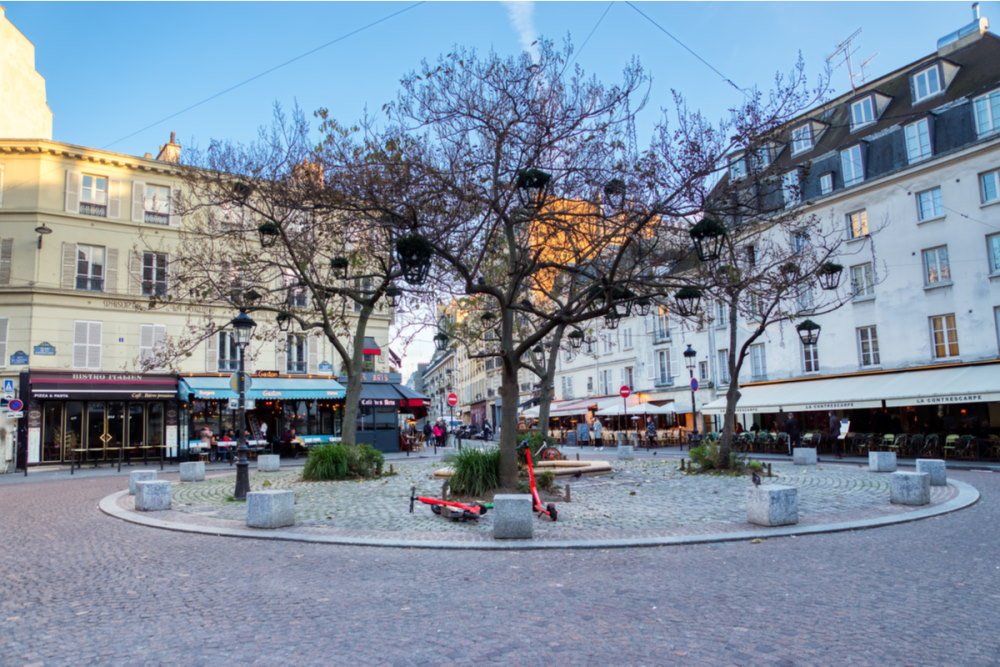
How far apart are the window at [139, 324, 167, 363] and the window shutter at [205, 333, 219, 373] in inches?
70.7

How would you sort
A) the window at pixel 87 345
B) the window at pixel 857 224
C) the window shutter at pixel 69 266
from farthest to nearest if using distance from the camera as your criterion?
the window at pixel 857 224
the window shutter at pixel 69 266
the window at pixel 87 345

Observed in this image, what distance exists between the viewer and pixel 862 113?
1144 inches

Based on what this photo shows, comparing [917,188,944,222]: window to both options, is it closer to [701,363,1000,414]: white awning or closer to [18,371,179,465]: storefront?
[701,363,1000,414]: white awning

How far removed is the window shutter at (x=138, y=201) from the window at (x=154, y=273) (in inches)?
65.1

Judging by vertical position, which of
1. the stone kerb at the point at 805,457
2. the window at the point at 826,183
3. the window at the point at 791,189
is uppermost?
the window at the point at 826,183

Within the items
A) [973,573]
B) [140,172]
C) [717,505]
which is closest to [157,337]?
[140,172]

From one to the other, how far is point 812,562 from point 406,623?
4.40m

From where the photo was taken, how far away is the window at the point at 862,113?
28.6m

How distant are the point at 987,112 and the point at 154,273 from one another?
32176mm

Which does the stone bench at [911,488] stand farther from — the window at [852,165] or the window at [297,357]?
the window at [297,357]

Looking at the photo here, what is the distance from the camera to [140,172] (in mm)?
28812

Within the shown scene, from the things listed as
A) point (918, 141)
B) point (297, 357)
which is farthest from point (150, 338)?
point (918, 141)

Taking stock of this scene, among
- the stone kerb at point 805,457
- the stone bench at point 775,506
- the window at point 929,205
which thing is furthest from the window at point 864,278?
the stone bench at point 775,506

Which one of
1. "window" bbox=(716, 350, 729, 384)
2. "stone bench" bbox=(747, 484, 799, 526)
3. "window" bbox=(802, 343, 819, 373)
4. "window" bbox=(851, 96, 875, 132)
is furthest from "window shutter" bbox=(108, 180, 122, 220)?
"window" bbox=(851, 96, 875, 132)
